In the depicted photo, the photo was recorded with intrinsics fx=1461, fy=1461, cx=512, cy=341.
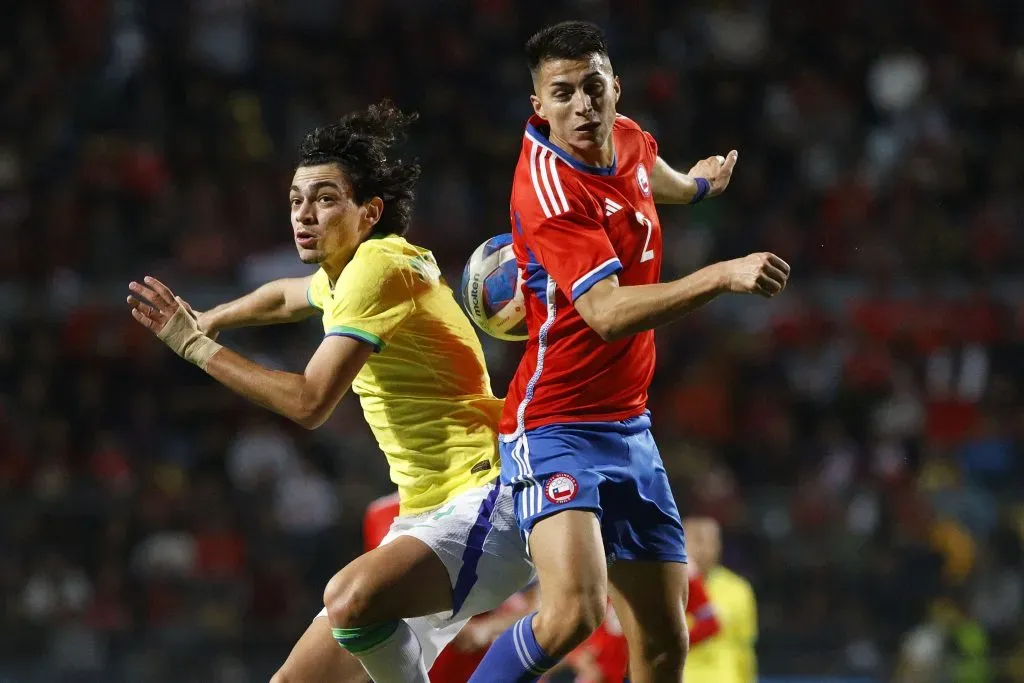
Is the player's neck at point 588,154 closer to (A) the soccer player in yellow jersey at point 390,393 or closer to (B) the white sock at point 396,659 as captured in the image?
(A) the soccer player in yellow jersey at point 390,393

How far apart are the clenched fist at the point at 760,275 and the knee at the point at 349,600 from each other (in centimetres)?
123

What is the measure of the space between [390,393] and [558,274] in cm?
70

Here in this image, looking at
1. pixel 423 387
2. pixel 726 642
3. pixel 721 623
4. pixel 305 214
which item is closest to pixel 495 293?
pixel 423 387

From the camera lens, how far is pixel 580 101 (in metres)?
3.79

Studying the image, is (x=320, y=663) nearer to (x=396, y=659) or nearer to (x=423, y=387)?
(x=396, y=659)

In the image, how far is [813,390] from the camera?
955cm

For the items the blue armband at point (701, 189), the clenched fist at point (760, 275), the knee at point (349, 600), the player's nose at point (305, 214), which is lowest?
the knee at point (349, 600)

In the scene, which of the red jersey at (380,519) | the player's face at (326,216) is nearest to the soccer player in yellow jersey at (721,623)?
the red jersey at (380,519)

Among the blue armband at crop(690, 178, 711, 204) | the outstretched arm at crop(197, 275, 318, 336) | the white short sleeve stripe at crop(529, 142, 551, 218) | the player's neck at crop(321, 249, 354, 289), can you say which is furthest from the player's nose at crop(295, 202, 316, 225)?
the blue armband at crop(690, 178, 711, 204)

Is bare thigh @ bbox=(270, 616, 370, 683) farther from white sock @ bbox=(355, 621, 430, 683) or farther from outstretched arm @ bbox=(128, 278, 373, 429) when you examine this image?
outstretched arm @ bbox=(128, 278, 373, 429)

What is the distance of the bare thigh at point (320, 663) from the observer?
13.0 ft

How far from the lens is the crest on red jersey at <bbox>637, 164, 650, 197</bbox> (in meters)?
3.97

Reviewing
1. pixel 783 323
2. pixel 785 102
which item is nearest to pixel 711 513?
pixel 783 323

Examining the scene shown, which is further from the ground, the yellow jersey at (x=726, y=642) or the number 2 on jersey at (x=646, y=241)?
the number 2 on jersey at (x=646, y=241)
